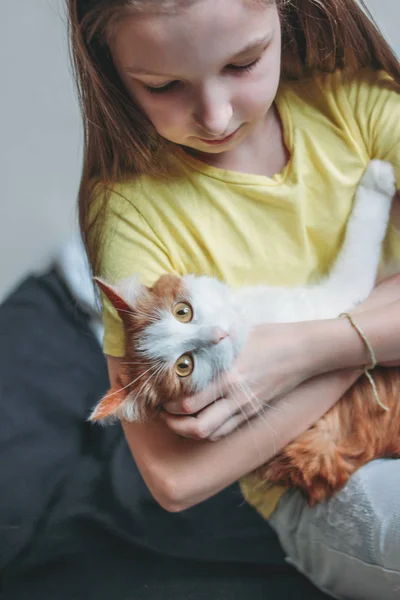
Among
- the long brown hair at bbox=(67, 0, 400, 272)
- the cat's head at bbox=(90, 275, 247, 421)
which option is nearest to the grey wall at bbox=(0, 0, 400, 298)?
the long brown hair at bbox=(67, 0, 400, 272)

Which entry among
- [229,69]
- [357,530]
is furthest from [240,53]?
[357,530]

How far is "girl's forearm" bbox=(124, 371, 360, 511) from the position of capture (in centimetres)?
83

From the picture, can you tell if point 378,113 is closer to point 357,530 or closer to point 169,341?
point 169,341

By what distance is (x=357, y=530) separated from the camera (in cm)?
87

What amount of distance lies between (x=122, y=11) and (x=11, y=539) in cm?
93

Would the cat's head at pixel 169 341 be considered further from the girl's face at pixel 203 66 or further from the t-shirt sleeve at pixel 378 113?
the t-shirt sleeve at pixel 378 113

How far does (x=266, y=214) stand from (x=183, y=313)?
194mm

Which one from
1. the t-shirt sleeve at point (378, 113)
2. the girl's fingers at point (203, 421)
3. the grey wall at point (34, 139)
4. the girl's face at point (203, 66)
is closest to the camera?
the girl's face at point (203, 66)

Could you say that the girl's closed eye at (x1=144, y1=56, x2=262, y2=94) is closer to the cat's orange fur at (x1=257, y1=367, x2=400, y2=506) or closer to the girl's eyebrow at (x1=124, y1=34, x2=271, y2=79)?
the girl's eyebrow at (x1=124, y1=34, x2=271, y2=79)

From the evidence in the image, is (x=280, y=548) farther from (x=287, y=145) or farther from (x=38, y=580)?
(x=287, y=145)

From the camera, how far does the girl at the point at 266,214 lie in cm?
78

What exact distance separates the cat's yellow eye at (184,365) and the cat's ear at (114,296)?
0.08 meters

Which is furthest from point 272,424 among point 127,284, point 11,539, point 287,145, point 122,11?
point 11,539

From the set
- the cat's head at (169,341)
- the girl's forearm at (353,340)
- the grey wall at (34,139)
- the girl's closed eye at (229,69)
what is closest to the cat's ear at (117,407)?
the cat's head at (169,341)
